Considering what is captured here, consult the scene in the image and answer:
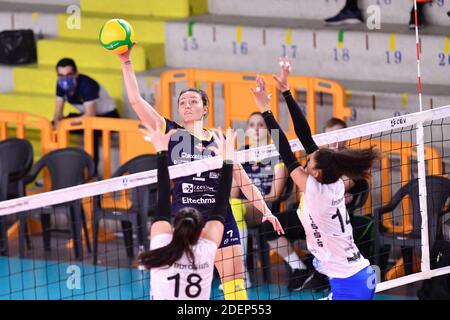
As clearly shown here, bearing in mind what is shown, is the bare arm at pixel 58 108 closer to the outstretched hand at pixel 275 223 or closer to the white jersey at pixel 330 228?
the outstretched hand at pixel 275 223

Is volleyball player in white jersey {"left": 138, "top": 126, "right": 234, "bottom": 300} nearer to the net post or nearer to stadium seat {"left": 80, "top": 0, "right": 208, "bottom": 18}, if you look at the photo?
the net post

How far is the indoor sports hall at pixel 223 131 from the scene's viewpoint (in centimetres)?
1129

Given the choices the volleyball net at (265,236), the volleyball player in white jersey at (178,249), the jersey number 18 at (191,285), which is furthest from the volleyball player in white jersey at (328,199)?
the volleyball net at (265,236)

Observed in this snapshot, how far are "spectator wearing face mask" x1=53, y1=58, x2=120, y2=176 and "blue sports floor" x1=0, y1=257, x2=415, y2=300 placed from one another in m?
1.52

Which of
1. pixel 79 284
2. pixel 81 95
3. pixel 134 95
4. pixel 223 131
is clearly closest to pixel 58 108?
pixel 81 95

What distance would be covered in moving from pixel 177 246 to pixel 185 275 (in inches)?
8.8

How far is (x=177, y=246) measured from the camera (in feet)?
27.5

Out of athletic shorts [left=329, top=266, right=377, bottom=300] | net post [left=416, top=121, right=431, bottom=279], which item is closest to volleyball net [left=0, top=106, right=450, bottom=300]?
net post [left=416, top=121, right=431, bottom=279]

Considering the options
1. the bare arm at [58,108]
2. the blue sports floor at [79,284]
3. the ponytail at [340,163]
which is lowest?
the blue sports floor at [79,284]

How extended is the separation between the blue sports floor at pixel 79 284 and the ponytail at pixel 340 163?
369 cm

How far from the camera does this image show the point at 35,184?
15.6 m
